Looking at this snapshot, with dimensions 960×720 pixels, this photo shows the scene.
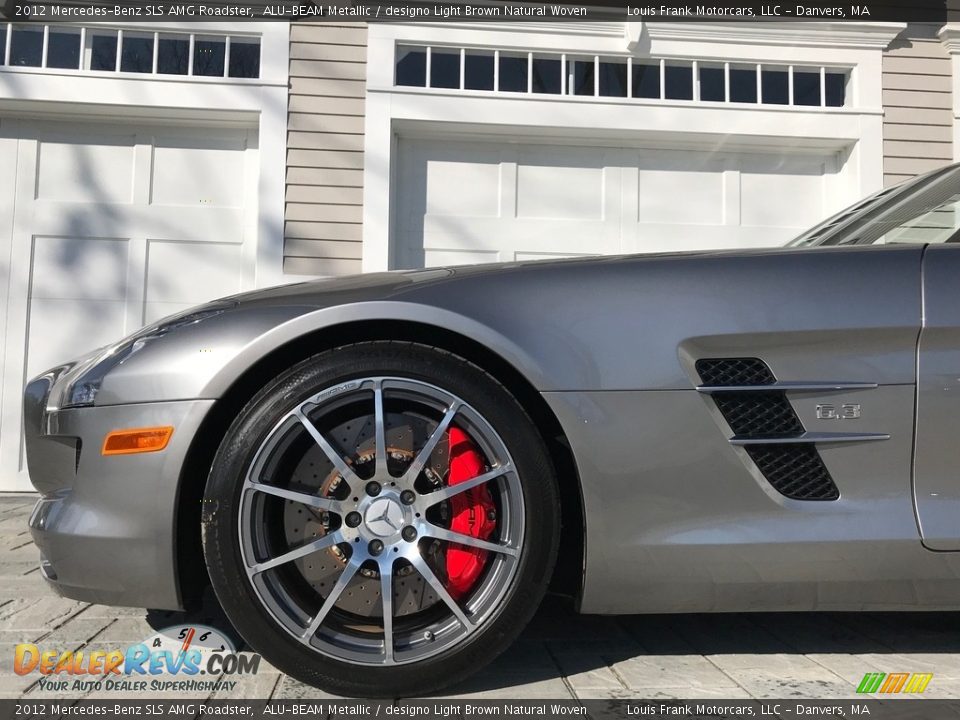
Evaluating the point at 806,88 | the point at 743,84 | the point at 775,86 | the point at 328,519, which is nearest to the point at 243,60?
the point at 743,84

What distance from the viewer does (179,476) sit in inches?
64.6

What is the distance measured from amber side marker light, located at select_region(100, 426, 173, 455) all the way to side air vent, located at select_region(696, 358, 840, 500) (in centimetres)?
116

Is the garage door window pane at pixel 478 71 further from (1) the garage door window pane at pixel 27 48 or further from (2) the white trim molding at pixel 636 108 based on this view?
(1) the garage door window pane at pixel 27 48

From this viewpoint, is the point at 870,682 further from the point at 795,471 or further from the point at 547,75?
the point at 547,75

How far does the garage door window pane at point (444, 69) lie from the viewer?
195 inches

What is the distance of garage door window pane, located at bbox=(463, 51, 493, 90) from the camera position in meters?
4.95

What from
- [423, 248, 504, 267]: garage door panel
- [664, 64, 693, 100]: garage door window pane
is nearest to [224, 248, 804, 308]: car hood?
[423, 248, 504, 267]: garage door panel

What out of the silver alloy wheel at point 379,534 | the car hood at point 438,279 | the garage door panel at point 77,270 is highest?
the garage door panel at point 77,270

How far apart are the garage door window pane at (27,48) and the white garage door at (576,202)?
7.64 feet

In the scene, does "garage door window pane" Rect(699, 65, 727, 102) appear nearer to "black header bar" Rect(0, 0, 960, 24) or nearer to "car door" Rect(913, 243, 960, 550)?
"black header bar" Rect(0, 0, 960, 24)

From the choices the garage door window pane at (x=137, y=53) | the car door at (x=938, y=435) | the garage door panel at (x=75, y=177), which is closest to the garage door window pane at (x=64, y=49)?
the garage door window pane at (x=137, y=53)

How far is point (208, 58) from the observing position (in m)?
4.89

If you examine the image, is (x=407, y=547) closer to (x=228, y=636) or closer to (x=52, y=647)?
(x=228, y=636)

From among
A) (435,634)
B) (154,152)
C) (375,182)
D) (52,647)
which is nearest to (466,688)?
(435,634)
